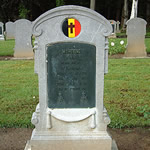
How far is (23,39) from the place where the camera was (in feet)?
33.7

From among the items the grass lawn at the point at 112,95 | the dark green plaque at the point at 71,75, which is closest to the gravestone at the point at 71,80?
the dark green plaque at the point at 71,75

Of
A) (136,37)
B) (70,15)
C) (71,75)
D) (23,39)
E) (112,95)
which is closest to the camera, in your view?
(70,15)

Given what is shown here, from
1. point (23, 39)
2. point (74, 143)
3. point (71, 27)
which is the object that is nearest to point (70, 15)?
point (71, 27)

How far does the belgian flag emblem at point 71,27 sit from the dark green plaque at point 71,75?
0.40 feet

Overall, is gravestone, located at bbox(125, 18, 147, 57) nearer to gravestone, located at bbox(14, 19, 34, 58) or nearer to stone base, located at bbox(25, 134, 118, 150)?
gravestone, located at bbox(14, 19, 34, 58)

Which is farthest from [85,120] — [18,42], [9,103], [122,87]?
[18,42]

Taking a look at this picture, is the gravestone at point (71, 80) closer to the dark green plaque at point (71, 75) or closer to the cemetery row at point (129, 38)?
the dark green plaque at point (71, 75)

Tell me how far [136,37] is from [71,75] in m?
7.75

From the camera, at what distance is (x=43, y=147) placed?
3.02 m

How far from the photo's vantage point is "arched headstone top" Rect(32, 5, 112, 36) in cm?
274

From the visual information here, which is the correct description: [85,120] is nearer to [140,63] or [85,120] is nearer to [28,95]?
[28,95]

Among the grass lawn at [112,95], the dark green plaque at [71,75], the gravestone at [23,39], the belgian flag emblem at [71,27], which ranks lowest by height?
the grass lawn at [112,95]

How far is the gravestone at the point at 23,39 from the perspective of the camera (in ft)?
32.5

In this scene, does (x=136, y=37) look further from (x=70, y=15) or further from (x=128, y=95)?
(x=70, y=15)
